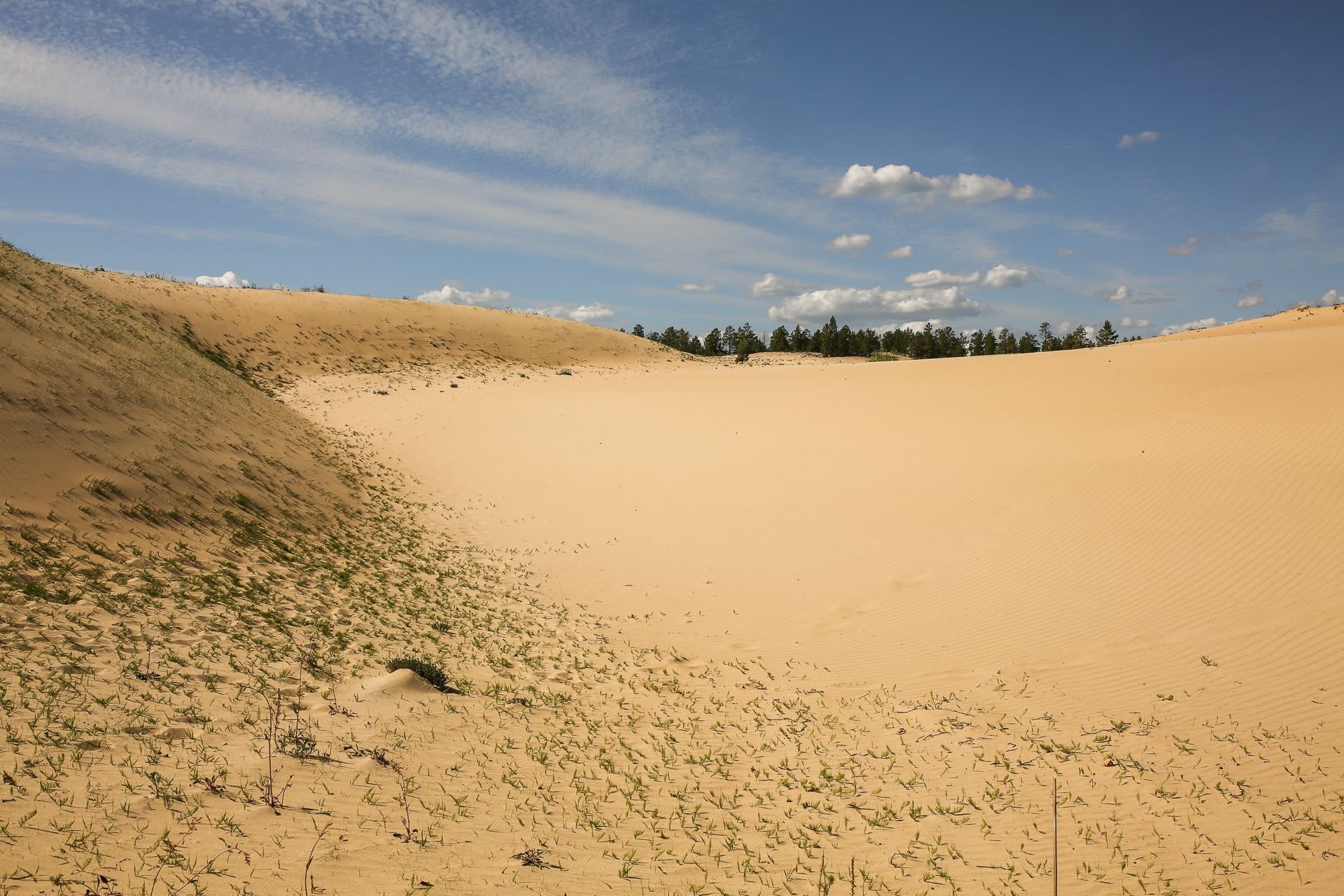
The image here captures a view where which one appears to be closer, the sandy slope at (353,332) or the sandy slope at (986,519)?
the sandy slope at (986,519)

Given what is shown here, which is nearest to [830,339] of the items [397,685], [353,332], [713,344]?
[713,344]

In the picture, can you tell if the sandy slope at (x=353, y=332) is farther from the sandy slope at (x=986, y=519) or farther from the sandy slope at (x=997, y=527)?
the sandy slope at (x=997, y=527)

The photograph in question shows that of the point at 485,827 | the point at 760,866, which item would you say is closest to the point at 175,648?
the point at 485,827

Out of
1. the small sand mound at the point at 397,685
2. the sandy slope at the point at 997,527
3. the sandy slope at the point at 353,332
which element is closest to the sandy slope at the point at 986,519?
the sandy slope at the point at 997,527

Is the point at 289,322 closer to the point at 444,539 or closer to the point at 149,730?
the point at 444,539

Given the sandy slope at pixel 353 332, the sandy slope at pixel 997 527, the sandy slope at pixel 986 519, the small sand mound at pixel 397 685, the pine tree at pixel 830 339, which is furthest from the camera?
the pine tree at pixel 830 339

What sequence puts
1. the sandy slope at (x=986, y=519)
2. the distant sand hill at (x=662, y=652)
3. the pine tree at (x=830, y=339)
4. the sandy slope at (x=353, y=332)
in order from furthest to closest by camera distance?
the pine tree at (x=830, y=339)
the sandy slope at (x=353, y=332)
the sandy slope at (x=986, y=519)
the distant sand hill at (x=662, y=652)

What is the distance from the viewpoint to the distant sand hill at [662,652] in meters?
5.05

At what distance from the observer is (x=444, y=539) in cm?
1528

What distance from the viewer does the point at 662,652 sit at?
33.7 ft

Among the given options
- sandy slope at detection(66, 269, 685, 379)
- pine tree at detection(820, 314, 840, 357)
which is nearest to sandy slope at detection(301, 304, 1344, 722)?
sandy slope at detection(66, 269, 685, 379)

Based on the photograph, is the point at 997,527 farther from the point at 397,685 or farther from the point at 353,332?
the point at 353,332

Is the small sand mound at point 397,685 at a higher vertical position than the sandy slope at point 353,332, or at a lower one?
lower

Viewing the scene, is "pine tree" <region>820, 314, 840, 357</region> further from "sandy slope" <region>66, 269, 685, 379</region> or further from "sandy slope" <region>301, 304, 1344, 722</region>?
"sandy slope" <region>301, 304, 1344, 722</region>
